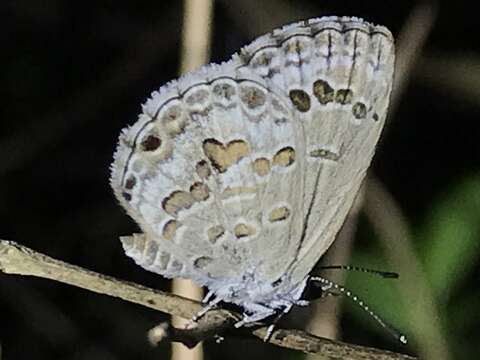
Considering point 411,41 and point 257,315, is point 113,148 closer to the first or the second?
point 411,41

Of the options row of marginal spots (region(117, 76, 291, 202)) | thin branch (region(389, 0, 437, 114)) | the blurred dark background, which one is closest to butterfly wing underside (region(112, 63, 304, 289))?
row of marginal spots (region(117, 76, 291, 202))

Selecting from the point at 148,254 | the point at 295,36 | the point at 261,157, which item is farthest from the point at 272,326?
the point at 295,36

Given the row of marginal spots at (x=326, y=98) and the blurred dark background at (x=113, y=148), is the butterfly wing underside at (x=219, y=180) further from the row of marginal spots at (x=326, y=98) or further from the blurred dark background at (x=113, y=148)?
the blurred dark background at (x=113, y=148)

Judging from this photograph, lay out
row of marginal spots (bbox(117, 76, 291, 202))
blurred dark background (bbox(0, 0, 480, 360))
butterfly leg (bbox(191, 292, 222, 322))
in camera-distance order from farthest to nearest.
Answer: blurred dark background (bbox(0, 0, 480, 360)) → row of marginal spots (bbox(117, 76, 291, 202)) → butterfly leg (bbox(191, 292, 222, 322))

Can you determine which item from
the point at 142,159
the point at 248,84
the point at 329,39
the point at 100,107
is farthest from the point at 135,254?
the point at 100,107

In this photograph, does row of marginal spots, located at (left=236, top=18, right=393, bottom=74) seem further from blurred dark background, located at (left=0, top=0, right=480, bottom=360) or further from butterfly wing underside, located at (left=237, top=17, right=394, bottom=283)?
blurred dark background, located at (left=0, top=0, right=480, bottom=360)
